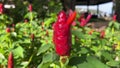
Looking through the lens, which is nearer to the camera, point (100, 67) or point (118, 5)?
point (100, 67)

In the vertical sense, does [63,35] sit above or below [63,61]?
above

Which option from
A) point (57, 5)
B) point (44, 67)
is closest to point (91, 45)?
point (44, 67)

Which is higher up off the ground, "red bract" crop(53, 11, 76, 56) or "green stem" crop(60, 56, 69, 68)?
"red bract" crop(53, 11, 76, 56)

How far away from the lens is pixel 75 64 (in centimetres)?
173

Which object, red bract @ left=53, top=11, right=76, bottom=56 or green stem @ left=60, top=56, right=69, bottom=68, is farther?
green stem @ left=60, top=56, right=69, bottom=68

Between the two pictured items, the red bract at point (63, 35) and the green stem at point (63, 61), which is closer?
the red bract at point (63, 35)

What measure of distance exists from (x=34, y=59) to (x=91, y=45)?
882 mm

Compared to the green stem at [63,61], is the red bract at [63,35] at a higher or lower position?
higher

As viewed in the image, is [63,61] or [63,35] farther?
[63,61]

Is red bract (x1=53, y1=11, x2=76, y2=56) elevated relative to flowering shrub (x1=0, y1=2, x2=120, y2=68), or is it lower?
elevated

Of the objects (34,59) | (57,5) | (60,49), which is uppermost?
(60,49)

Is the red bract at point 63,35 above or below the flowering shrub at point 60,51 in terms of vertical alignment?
above

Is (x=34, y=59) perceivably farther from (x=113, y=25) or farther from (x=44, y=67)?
(x=113, y=25)

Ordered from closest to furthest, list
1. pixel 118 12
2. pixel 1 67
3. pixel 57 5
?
pixel 1 67 < pixel 57 5 < pixel 118 12
